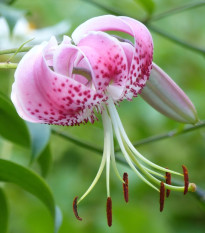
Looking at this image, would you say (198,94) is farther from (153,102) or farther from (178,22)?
(153,102)

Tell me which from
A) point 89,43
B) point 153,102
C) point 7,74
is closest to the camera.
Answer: point 89,43

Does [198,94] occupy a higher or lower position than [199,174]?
higher

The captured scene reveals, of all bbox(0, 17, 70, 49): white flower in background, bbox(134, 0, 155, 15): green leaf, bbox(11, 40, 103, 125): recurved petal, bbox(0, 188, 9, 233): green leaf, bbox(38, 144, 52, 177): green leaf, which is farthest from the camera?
bbox(0, 17, 70, 49): white flower in background

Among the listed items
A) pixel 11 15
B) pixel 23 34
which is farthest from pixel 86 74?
pixel 23 34

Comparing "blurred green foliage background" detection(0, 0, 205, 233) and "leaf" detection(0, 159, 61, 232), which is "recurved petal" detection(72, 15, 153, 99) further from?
"blurred green foliage background" detection(0, 0, 205, 233)

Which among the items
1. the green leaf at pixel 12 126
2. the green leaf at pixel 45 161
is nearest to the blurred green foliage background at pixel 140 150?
the green leaf at pixel 45 161

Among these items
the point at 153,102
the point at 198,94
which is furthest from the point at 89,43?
the point at 198,94

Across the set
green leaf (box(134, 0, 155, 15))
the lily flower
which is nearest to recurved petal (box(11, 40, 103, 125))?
the lily flower

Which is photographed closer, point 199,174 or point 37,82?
point 37,82
